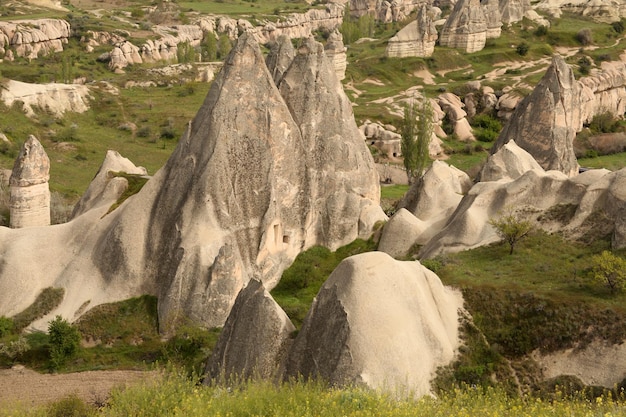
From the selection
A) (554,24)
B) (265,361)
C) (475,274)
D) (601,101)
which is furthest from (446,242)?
(554,24)

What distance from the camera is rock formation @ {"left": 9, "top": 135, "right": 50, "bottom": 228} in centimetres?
3978

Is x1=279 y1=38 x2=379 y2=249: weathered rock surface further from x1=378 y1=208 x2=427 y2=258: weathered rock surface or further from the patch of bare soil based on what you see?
the patch of bare soil

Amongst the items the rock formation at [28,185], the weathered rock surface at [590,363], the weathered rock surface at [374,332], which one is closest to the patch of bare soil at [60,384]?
the weathered rock surface at [374,332]

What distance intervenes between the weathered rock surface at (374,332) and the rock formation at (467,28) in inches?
3695

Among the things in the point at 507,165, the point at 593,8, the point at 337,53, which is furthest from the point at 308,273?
the point at 593,8

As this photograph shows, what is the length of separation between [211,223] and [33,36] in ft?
361

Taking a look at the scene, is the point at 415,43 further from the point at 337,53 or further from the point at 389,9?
the point at 389,9

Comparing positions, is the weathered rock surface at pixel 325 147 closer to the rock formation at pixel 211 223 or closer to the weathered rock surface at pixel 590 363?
the rock formation at pixel 211 223

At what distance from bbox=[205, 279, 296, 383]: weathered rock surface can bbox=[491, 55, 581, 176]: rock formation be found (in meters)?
29.6

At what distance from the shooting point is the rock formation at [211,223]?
1282 inches

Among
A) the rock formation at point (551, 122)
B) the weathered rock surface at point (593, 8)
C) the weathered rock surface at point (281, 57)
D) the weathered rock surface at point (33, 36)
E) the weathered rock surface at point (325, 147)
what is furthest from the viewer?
the weathered rock surface at point (593, 8)

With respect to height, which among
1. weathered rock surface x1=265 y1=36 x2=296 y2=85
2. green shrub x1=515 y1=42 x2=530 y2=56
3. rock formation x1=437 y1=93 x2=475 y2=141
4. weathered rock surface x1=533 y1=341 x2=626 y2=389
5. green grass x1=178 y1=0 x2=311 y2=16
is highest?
weathered rock surface x1=265 y1=36 x2=296 y2=85

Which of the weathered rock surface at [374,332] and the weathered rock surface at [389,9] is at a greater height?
the weathered rock surface at [389,9]

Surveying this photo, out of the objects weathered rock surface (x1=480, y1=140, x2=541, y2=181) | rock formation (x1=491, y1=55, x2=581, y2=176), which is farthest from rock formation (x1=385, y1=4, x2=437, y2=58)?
weathered rock surface (x1=480, y1=140, x2=541, y2=181)
